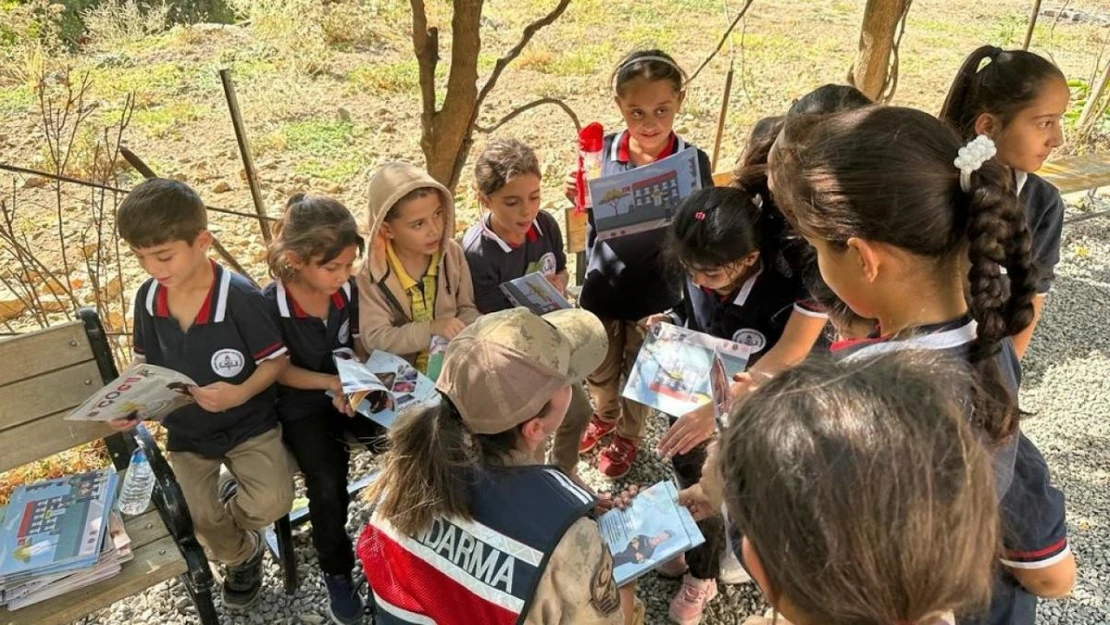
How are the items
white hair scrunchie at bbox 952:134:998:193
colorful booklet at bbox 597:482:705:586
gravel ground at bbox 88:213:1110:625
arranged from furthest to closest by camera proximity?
1. gravel ground at bbox 88:213:1110:625
2. colorful booklet at bbox 597:482:705:586
3. white hair scrunchie at bbox 952:134:998:193

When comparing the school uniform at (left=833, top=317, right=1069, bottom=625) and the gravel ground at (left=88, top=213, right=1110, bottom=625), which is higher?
the school uniform at (left=833, top=317, right=1069, bottom=625)

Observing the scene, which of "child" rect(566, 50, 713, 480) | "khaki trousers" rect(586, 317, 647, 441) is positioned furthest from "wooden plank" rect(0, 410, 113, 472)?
"khaki trousers" rect(586, 317, 647, 441)

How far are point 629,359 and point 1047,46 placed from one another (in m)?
11.6

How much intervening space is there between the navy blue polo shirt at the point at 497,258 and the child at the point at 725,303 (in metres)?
0.62

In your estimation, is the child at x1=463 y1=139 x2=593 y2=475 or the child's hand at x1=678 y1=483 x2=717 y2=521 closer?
the child's hand at x1=678 y1=483 x2=717 y2=521

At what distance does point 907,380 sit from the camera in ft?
3.20

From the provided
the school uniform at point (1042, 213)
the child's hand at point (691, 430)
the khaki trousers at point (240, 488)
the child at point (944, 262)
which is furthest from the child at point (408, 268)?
the school uniform at point (1042, 213)

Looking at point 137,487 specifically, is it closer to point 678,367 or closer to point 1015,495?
point 678,367

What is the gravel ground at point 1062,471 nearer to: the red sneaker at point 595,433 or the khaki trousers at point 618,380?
the red sneaker at point 595,433

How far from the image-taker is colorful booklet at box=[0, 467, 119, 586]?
6.02 ft

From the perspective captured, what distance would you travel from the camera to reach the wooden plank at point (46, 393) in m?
2.14

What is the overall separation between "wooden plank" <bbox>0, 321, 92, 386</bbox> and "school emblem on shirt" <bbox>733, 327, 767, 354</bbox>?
6.50 ft

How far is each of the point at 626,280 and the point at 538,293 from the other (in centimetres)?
46

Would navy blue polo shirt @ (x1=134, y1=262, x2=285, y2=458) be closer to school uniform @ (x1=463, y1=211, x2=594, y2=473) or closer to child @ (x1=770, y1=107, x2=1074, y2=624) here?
school uniform @ (x1=463, y1=211, x2=594, y2=473)
